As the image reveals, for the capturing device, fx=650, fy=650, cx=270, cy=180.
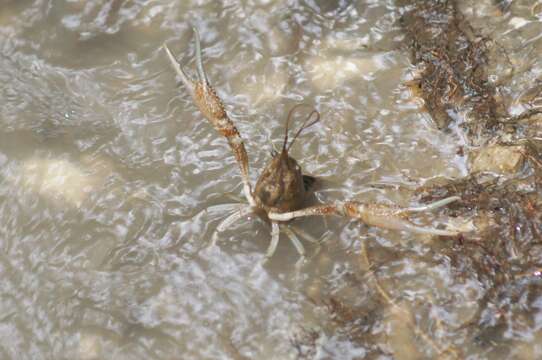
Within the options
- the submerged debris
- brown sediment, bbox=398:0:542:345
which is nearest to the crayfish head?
the submerged debris

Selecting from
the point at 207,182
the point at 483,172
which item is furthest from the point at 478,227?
the point at 207,182

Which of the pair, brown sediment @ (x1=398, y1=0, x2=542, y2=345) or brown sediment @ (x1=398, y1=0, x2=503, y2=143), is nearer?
brown sediment @ (x1=398, y1=0, x2=542, y2=345)

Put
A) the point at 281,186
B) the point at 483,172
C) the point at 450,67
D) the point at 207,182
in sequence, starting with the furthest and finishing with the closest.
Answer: the point at 450,67 → the point at 207,182 → the point at 483,172 → the point at 281,186

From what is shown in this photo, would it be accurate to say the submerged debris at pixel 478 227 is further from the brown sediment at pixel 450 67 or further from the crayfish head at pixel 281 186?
the crayfish head at pixel 281 186

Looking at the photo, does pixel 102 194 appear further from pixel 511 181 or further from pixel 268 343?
pixel 511 181

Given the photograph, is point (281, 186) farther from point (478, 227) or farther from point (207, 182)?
point (478, 227)

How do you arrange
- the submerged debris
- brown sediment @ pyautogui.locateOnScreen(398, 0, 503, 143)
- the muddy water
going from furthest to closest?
brown sediment @ pyautogui.locateOnScreen(398, 0, 503, 143) → the muddy water → the submerged debris

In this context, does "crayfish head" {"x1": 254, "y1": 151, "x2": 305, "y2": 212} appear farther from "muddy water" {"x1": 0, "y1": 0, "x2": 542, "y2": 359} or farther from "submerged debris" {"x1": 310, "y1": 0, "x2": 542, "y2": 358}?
"submerged debris" {"x1": 310, "y1": 0, "x2": 542, "y2": 358}
